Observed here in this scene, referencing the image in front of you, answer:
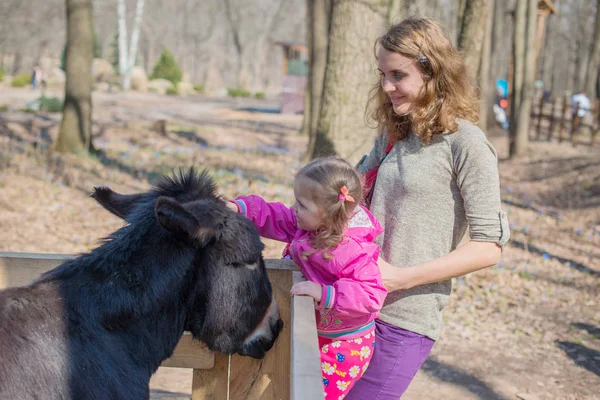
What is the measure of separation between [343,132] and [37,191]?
19.5 feet

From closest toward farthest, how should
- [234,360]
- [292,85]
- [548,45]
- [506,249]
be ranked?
1. [234,360]
2. [506,249]
3. [292,85]
4. [548,45]

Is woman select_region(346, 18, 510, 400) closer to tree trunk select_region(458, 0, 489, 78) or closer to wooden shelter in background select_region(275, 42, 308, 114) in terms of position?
tree trunk select_region(458, 0, 489, 78)

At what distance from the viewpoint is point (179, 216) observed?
255 centimetres

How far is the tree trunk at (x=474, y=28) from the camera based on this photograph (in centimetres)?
1093

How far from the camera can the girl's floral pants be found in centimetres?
319

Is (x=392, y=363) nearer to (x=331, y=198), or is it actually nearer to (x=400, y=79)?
(x=331, y=198)

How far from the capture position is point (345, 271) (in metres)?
3.03

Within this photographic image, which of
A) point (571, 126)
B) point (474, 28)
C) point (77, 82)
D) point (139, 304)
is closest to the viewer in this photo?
point (139, 304)

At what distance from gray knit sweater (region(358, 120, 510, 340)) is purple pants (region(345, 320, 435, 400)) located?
49 millimetres

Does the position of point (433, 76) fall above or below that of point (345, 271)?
above

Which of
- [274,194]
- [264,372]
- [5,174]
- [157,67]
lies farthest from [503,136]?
[157,67]

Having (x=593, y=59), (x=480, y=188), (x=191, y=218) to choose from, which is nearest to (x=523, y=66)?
(x=593, y=59)

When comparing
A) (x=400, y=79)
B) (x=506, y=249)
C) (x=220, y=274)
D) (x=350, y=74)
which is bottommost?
(x=506, y=249)

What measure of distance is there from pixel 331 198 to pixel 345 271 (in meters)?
0.34
